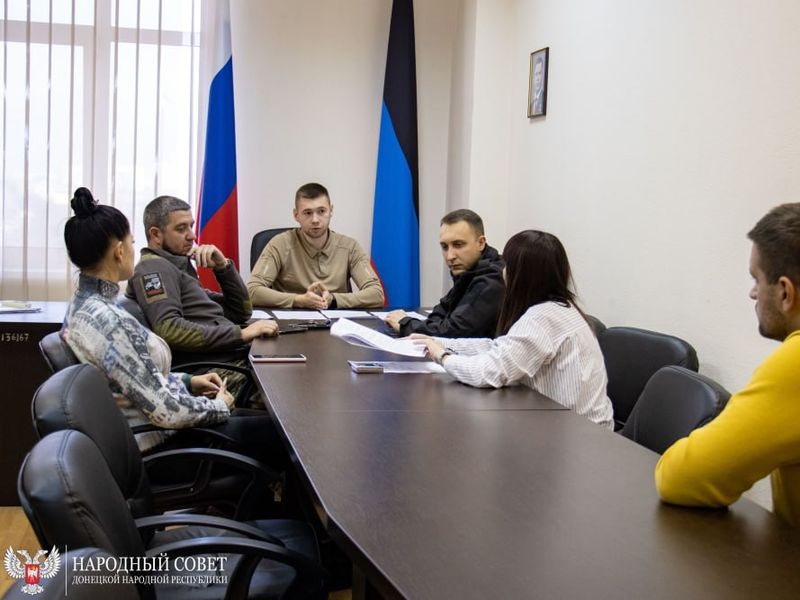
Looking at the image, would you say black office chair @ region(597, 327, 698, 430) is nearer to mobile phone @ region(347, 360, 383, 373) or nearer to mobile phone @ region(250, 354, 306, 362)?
mobile phone @ region(347, 360, 383, 373)

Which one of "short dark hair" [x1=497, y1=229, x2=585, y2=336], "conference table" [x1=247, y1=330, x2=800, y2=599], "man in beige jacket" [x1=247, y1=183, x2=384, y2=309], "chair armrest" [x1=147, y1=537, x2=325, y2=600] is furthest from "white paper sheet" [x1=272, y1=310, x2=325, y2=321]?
"chair armrest" [x1=147, y1=537, x2=325, y2=600]

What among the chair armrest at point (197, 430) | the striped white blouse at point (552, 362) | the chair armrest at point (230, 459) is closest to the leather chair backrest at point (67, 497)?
the chair armrest at point (230, 459)

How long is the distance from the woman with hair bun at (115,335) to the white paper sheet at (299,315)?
1.29m

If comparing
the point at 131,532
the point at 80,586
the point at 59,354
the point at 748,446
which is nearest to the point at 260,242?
the point at 59,354

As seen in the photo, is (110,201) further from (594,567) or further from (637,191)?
(594,567)

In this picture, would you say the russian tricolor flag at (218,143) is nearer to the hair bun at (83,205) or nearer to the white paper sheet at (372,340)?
the white paper sheet at (372,340)

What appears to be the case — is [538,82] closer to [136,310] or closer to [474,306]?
[474,306]

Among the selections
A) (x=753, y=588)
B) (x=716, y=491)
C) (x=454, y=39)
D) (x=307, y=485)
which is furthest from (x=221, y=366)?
(x=454, y=39)

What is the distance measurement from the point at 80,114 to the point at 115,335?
11.0 feet

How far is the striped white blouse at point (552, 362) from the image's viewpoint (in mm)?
2336

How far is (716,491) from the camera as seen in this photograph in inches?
53.6

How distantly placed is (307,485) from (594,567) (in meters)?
0.57

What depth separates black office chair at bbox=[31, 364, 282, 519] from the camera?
1594 mm

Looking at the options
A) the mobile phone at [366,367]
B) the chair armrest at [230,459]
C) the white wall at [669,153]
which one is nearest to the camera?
the chair armrest at [230,459]
